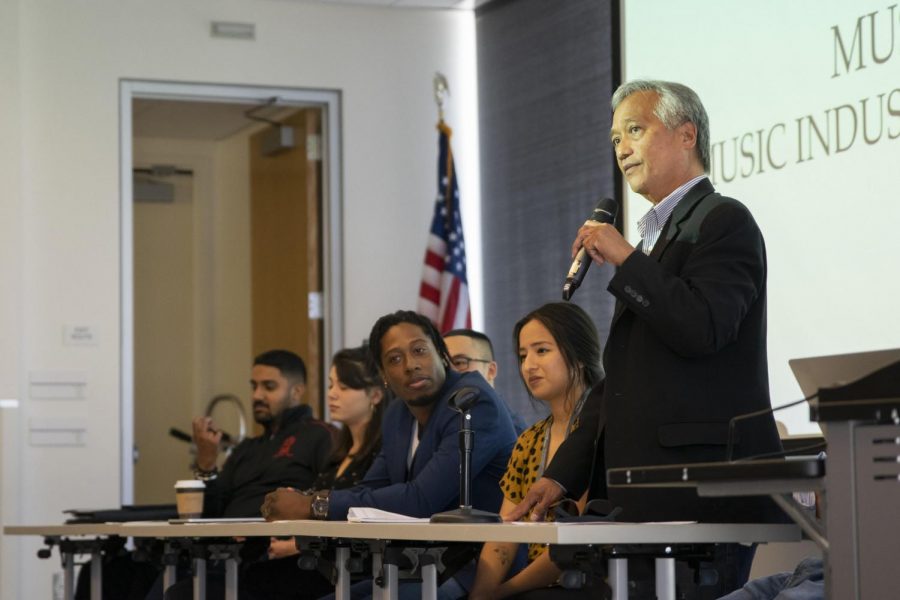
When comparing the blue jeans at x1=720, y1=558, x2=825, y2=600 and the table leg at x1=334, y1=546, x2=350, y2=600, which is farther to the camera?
the table leg at x1=334, y1=546, x2=350, y2=600

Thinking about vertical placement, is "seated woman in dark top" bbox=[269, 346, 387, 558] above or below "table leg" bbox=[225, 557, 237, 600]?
above

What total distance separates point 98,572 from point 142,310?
14.0 feet

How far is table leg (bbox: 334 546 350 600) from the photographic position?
304 centimetres

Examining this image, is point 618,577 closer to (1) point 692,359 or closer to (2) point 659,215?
(1) point 692,359

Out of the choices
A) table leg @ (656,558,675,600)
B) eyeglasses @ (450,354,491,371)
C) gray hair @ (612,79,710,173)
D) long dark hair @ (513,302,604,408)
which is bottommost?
table leg @ (656,558,675,600)

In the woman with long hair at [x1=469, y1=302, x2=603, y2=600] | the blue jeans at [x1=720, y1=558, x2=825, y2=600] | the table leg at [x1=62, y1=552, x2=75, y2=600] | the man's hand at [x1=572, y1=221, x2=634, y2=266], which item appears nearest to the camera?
the man's hand at [x1=572, y1=221, x2=634, y2=266]

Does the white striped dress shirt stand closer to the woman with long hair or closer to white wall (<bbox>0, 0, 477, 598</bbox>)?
the woman with long hair

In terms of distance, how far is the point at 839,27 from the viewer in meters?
4.02

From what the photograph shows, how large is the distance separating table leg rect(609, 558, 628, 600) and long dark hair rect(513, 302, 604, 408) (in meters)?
1.21

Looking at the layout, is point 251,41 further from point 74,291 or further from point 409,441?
point 409,441

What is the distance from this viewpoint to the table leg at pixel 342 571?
3.04 metres

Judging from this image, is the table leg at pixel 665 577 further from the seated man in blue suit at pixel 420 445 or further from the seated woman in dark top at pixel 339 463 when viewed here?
the seated woman in dark top at pixel 339 463

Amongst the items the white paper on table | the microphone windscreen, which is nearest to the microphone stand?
the microphone windscreen

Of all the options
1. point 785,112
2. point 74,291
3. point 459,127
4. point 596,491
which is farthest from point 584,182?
point 596,491
